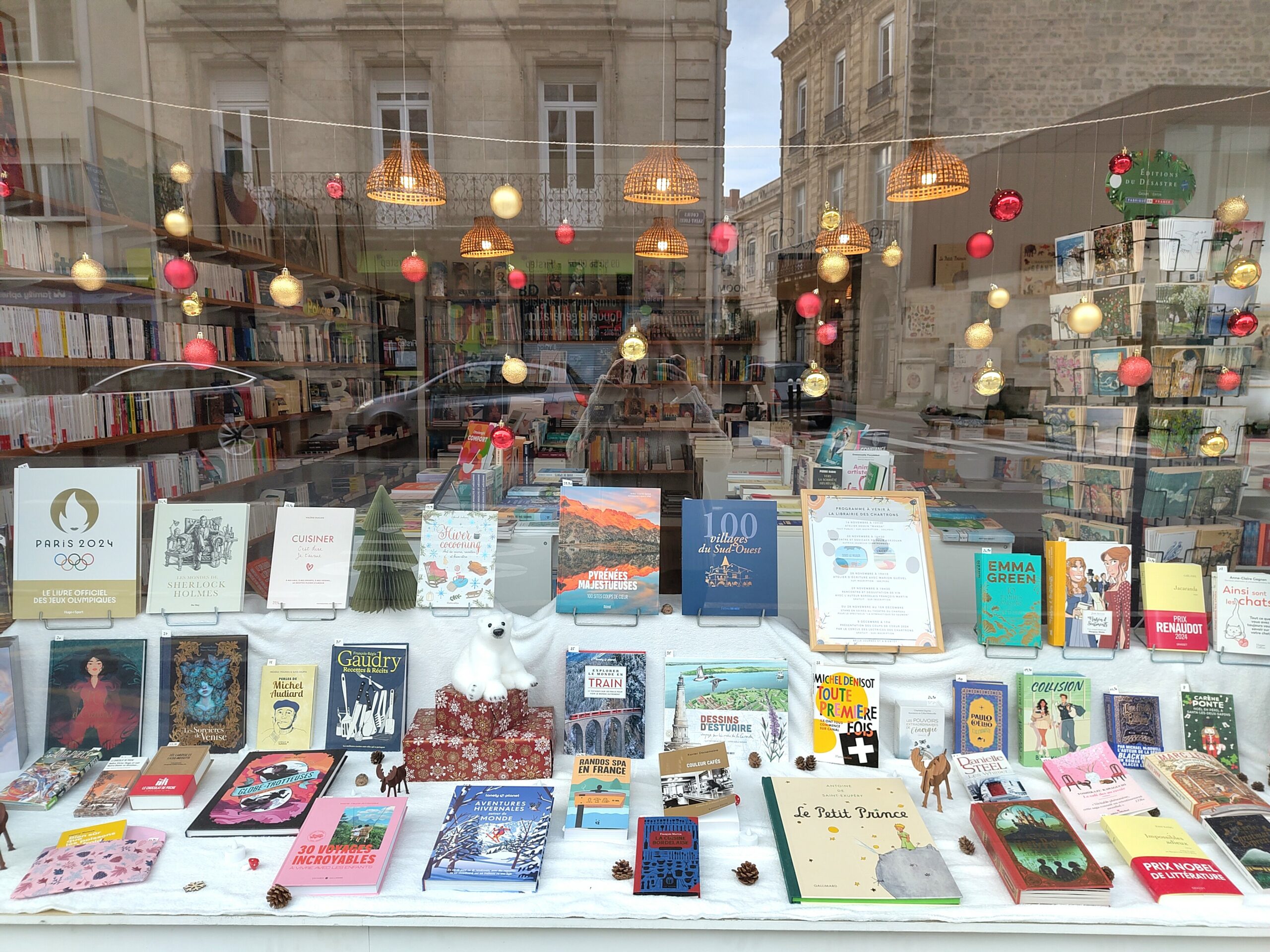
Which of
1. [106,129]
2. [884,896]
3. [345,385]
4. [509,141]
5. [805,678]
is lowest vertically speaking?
[884,896]

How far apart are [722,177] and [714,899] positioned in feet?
18.3

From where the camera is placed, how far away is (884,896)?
152cm

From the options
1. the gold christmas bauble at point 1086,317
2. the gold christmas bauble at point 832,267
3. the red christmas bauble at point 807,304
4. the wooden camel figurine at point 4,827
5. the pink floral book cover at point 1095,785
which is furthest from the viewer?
the red christmas bauble at point 807,304

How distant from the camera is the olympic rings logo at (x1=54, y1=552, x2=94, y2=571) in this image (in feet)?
6.81

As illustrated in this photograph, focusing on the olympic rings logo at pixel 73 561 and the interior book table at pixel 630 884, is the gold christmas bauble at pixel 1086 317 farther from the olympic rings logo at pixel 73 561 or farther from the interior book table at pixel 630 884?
the olympic rings logo at pixel 73 561

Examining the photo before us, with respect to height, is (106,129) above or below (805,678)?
above

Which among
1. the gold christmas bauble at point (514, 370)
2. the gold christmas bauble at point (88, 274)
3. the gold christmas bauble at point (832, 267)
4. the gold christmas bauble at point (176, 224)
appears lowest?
the gold christmas bauble at point (514, 370)

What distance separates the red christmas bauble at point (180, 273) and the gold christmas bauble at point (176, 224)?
42cm

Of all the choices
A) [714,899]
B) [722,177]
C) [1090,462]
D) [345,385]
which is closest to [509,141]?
[722,177]

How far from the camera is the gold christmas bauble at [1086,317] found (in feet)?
11.5

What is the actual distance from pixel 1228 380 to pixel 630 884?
358cm

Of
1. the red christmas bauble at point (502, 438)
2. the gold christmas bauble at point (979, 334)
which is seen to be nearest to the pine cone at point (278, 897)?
the red christmas bauble at point (502, 438)

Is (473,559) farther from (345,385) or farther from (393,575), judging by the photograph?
(345,385)

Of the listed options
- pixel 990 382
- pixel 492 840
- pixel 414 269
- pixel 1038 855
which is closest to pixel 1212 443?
pixel 990 382
